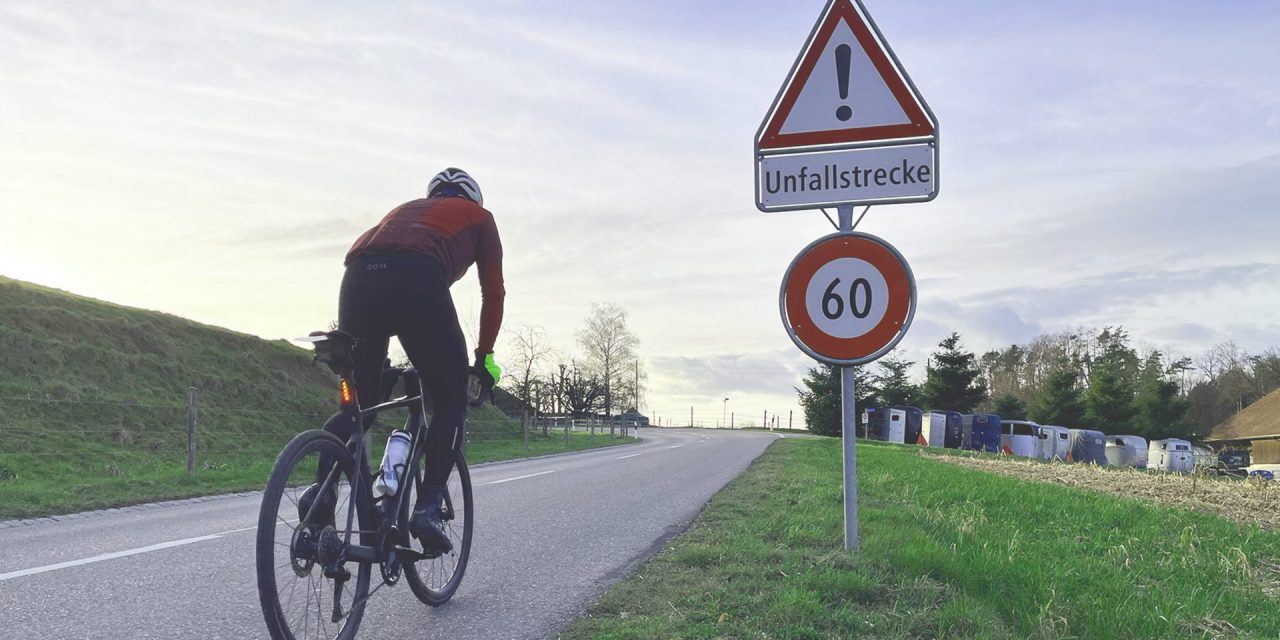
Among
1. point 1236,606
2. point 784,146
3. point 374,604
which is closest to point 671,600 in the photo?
point 374,604

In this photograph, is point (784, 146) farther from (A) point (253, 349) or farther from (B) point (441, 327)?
(A) point (253, 349)

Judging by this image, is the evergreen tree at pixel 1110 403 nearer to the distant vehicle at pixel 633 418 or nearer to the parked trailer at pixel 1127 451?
the parked trailer at pixel 1127 451

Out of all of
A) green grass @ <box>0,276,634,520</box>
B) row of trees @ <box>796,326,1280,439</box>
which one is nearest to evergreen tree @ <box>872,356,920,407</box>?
row of trees @ <box>796,326,1280,439</box>

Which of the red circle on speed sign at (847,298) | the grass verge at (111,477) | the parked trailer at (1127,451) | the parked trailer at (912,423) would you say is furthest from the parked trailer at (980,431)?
the red circle on speed sign at (847,298)

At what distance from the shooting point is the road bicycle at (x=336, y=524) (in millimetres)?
2773

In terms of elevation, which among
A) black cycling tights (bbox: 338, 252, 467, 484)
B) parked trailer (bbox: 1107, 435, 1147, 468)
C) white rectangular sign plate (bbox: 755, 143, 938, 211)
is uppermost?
white rectangular sign plate (bbox: 755, 143, 938, 211)

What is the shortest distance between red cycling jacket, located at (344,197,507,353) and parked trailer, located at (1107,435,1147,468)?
59.5 m

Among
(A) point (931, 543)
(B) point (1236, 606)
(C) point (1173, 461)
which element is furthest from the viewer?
(C) point (1173, 461)

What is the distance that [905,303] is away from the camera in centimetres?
422

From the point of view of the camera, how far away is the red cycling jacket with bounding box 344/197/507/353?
10.8ft

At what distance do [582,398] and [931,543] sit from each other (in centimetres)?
5476

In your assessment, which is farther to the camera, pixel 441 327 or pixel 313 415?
pixel 313 415

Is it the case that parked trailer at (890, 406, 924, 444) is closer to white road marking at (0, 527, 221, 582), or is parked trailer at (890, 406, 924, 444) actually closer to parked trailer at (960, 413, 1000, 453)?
parked trailer at (960, 413, 1000, 453)

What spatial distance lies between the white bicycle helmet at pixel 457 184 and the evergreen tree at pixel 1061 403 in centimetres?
6822
